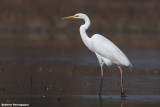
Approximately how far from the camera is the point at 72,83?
1387cm

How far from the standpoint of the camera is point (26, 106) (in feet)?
34.0

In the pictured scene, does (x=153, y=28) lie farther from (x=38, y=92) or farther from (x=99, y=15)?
(x=38, y=92)

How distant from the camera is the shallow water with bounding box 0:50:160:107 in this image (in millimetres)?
11180

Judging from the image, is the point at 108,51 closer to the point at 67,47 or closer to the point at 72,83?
the point at 72,83

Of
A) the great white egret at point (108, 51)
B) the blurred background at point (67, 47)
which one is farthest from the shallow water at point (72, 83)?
the great white egret at point (108, 51)

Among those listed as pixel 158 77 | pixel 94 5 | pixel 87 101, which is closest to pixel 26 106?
pixel 87 101

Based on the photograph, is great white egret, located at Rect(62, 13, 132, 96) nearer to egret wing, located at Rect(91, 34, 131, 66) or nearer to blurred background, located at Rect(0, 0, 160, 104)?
egret wing, located at Rect(91, 34, 131, 66)

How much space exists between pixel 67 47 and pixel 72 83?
538 inches

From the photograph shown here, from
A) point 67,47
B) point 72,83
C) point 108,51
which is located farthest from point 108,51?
point 67,47

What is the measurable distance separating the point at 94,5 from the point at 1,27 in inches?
282

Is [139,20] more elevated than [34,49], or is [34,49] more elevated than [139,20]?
[139,20]

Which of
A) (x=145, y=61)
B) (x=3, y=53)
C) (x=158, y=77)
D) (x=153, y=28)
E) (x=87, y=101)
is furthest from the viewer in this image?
(x=153, y=28)

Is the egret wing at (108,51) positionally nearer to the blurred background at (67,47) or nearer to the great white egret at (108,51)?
the great white egret at (108,51)

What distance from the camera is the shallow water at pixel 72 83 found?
11180mm
